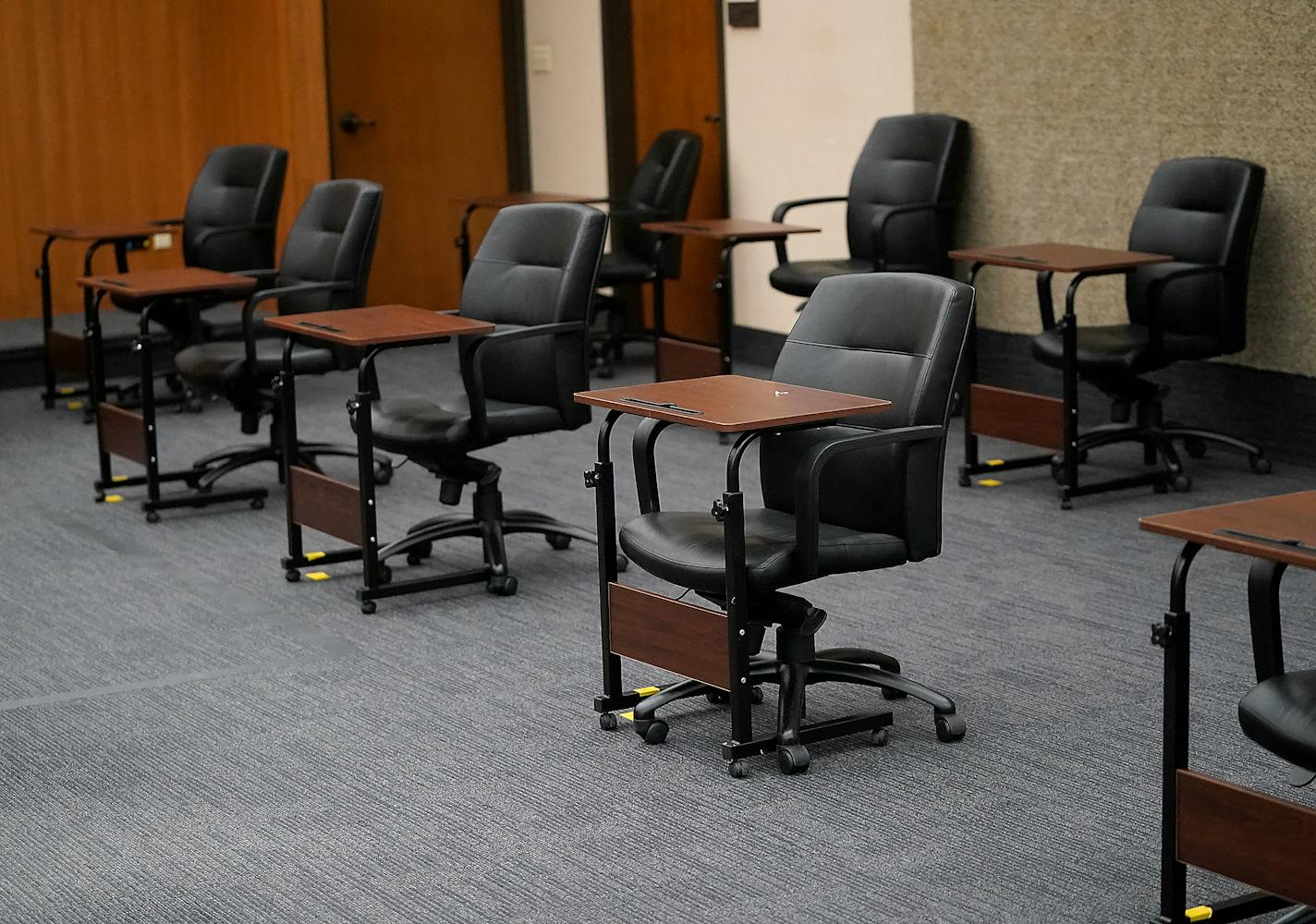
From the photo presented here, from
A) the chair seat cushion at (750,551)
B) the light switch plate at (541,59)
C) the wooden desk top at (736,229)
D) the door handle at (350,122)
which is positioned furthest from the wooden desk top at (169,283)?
the light switch plate at (541,59)

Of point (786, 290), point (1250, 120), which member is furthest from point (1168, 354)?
point (786, 290)

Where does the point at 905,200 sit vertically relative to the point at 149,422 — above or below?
above

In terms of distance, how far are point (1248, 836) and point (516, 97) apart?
26.0 feet

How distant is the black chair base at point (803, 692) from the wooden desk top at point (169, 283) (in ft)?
8.55

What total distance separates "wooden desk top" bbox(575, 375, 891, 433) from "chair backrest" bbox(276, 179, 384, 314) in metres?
2.34

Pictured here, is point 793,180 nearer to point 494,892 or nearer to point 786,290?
point 786,290

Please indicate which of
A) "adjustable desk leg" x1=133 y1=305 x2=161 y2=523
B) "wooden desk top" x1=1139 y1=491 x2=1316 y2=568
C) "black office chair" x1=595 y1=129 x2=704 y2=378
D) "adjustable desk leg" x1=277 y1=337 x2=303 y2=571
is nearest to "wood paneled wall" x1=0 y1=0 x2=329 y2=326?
"black office chair" x1=595 y1=129 x2=704 y2=378

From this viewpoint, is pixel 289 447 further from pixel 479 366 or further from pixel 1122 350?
pixel 1122 350

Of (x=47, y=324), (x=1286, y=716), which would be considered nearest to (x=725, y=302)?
(x=47, y=324)

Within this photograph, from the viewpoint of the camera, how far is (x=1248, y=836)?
2543 millimetres

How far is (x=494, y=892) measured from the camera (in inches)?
119

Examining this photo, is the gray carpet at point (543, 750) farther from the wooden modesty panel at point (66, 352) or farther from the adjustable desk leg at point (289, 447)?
the wooden modesty panel at point (66, 352)

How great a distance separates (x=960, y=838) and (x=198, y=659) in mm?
2055

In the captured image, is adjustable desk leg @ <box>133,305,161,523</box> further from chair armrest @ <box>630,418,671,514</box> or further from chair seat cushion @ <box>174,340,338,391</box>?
chair armrest @ <box>630,418,671,514</box>
